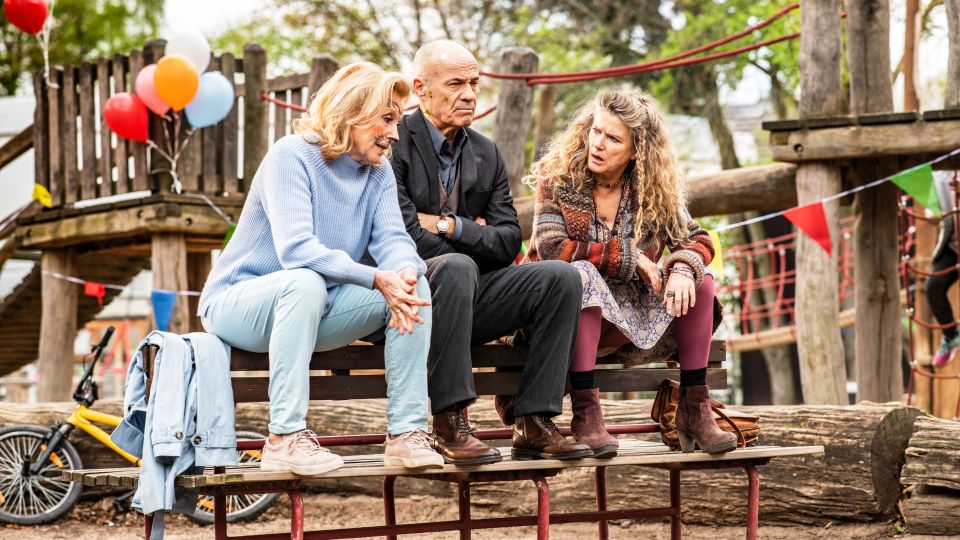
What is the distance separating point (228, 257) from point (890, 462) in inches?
134

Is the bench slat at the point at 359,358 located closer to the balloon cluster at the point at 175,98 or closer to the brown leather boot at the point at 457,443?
the brown leather boot at the point at 457,443

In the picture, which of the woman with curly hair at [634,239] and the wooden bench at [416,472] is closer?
the wooden bench at [416,472]

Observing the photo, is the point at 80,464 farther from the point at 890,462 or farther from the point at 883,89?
the point at 883,89

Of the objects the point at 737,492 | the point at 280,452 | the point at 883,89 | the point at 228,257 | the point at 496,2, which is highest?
the point at 496,2

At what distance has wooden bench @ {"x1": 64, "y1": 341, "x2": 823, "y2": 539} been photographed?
3596 millimetres

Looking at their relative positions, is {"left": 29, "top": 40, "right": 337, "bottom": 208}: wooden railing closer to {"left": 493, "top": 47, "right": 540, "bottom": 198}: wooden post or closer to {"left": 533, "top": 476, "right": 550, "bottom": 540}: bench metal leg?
{"left": 493, "top": 47, "right": 540, "bottom": 198}: wooden post

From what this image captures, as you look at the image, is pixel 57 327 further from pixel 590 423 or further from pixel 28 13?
pixel 590 423

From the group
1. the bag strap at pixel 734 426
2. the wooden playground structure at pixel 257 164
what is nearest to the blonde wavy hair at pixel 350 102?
the bag strap at pixel 734 426

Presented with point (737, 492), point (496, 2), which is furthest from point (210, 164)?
point (496, 2)

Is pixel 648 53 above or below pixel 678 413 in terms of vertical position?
above

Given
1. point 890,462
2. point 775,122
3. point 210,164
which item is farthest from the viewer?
point 210,164

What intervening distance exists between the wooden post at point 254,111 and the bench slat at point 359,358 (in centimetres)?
506

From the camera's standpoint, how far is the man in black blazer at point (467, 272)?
384 cm

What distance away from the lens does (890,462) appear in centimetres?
580
